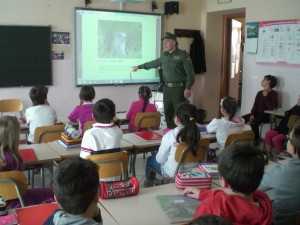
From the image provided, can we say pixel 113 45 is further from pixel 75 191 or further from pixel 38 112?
pixel 75 191

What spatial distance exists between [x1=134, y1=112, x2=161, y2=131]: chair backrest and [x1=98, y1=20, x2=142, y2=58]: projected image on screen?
7.90ft

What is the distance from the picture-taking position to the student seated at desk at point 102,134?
116 inches

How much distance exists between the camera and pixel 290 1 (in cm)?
571

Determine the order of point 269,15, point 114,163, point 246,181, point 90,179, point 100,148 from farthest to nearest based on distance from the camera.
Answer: point 269,15, point 100,148, point 114,163, point 246,181, point 90,179

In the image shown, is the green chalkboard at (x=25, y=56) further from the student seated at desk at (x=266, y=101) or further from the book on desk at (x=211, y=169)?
the book on desk at (x=211, y=169)

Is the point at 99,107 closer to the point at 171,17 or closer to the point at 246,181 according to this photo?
the point at 246,181

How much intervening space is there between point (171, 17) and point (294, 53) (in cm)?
261

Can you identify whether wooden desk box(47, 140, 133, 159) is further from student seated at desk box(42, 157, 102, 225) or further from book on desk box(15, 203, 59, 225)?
student seated at desk box(42, 157, 102, 225)

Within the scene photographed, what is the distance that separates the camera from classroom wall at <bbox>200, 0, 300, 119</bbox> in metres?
5.80

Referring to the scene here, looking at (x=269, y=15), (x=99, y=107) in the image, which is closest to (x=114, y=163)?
(x=99, y=107)

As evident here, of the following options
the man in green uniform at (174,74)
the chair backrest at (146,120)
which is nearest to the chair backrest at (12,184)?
the chair backrest at (146,120)

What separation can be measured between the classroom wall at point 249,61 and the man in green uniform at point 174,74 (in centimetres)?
157

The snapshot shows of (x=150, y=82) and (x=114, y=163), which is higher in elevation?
(x=150, y=82)

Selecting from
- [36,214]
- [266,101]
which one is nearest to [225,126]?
[36,214]
